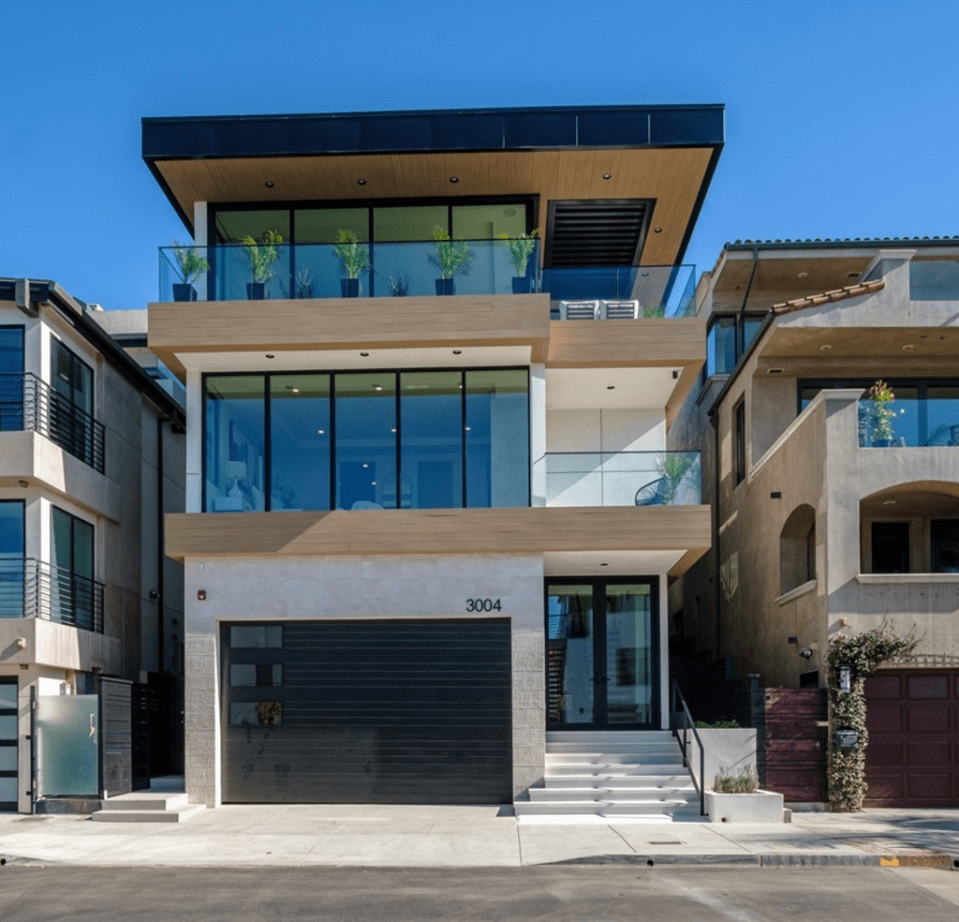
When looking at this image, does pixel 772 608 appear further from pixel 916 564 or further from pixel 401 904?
pixel 401 904

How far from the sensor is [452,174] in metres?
21.6

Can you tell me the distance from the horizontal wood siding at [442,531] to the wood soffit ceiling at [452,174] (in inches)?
229

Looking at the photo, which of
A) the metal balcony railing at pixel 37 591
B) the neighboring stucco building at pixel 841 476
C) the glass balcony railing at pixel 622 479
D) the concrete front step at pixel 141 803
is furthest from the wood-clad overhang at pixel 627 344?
the concrete front step at pixel 141 803

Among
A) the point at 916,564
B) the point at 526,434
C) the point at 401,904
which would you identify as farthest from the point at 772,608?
the point at 401,904

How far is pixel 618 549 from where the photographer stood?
66.3 feet

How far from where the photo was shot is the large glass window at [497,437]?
20.5m

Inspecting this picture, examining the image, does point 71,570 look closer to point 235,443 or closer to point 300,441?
point 235,443

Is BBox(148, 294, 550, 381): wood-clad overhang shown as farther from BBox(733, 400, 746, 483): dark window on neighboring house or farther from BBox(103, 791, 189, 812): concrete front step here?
BBox(733, 400, 746, 483): dark window on neighboring house

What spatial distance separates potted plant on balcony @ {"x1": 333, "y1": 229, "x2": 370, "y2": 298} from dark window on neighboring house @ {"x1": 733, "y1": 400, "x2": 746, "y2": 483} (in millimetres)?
8795

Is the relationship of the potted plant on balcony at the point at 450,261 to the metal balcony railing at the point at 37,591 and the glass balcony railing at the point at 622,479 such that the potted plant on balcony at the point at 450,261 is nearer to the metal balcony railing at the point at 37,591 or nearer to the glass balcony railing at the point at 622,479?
the glass balcony railing at the point at 622,479

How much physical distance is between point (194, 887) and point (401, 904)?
2485 mm

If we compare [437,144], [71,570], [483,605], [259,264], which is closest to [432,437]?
[483,605]

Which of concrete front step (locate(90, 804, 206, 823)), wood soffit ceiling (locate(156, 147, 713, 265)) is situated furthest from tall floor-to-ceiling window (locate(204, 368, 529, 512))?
concrete front step (locate(90, 804, 206, 823))

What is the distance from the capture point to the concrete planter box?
57.3 ft
